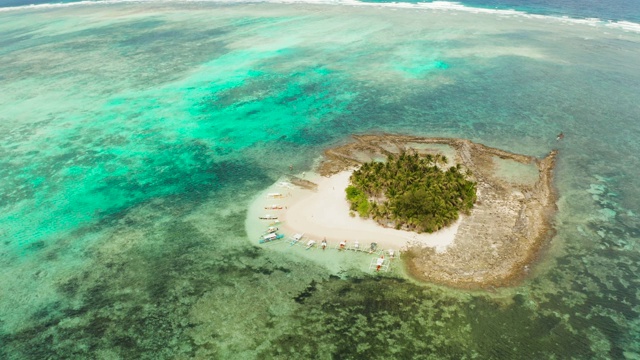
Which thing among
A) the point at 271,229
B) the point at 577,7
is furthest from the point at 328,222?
the point at 577,7

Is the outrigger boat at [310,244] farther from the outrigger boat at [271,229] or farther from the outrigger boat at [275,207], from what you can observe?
the outrigger boat at [275,207]

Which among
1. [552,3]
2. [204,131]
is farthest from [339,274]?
[552,3]

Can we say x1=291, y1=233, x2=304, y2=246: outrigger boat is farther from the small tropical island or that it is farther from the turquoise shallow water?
the turquoise shallow water

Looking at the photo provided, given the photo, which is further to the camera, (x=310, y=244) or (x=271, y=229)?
(x=271, y=229)

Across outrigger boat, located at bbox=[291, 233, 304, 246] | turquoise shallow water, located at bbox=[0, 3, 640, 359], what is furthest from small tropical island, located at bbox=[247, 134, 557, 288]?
turquoise shallow water, located at bbox=[0, 3, 640, 359]

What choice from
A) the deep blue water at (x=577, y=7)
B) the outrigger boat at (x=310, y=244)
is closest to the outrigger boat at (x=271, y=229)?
the outrigger boat at (x=310, y=244)

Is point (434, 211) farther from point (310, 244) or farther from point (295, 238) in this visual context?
point (295, 238)
